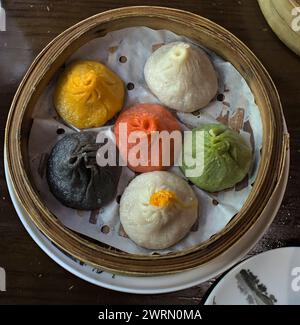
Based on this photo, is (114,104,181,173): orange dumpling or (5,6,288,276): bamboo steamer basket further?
(114,104,181,173): orange dumpling

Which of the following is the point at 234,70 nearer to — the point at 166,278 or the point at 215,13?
the point at 215,13

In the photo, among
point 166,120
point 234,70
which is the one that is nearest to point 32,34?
point 166,120

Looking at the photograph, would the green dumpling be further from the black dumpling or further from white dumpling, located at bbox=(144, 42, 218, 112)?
the black dumpling

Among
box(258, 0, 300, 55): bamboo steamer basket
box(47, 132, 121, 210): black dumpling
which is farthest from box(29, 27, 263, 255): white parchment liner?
box(258, 0, 300, 55): bamboo steamer basket

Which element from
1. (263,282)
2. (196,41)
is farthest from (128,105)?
(263,282)

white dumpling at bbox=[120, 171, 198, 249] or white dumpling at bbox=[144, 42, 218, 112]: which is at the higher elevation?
white dumpling at bbox=[144, 42, 218, 112]

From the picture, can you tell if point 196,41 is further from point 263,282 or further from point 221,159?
point 263,282
